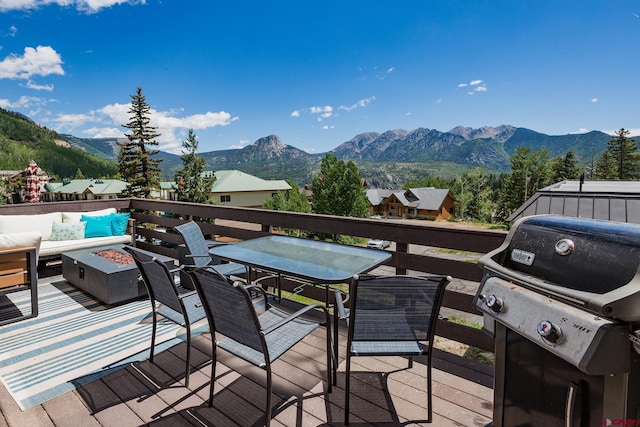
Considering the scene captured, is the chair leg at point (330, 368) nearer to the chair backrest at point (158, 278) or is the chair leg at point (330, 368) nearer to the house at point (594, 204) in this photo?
the chair backrest at point (158, 278)

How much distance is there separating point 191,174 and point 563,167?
38.4 metres

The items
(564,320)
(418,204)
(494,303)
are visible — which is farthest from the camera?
(418,204)

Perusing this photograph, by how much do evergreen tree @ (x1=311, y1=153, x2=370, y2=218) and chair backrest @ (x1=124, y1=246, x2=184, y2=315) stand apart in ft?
104

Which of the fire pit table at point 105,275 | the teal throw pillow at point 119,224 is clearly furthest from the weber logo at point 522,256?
the teal throw pillow at point 119,224

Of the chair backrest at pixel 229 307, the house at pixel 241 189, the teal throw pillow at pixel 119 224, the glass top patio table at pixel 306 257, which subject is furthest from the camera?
the house at pixel 241 189

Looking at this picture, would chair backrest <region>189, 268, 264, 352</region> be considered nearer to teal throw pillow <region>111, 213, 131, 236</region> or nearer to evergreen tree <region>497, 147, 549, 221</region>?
teal throw pillow <region>111, 213, 131, 236</region>

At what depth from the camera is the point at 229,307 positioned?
169 centimetres

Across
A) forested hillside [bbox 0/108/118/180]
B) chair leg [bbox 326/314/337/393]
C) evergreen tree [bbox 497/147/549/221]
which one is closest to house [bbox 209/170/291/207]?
evergreen tree [bbox 497/147/549/221]

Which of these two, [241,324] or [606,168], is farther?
[606,168]

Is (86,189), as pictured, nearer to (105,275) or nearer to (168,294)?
(105,275)

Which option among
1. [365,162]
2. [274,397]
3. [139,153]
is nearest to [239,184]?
[139,153]

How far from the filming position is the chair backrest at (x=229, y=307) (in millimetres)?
1594

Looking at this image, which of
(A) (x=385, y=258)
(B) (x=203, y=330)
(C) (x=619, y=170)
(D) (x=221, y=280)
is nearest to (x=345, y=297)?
(A) (x=385, y=258)

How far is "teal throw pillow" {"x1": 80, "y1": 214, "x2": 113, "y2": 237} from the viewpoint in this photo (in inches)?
197
